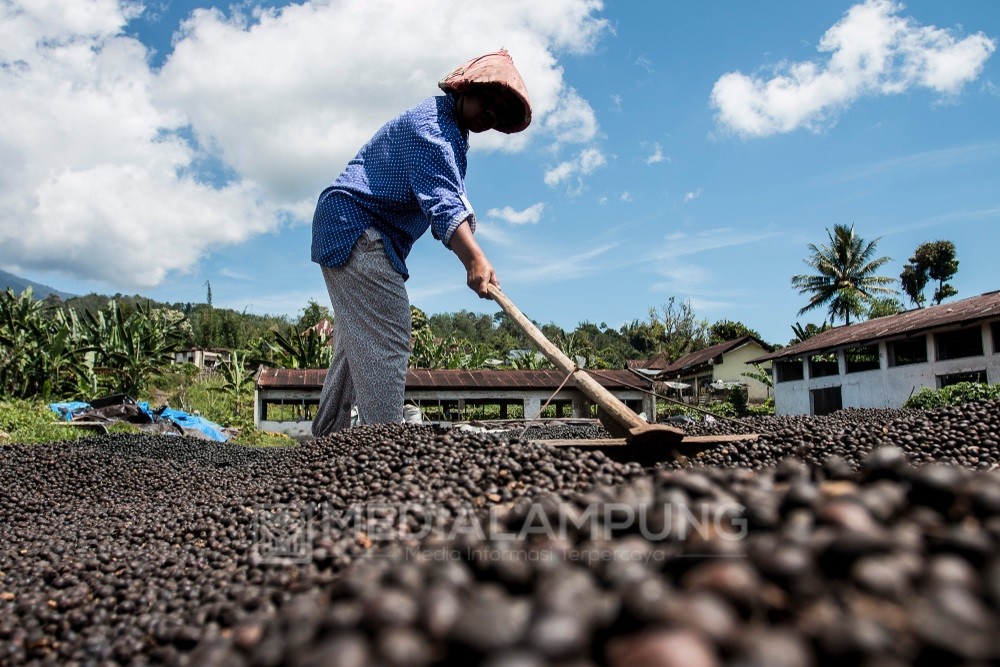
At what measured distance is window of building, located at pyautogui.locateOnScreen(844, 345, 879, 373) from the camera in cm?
1967

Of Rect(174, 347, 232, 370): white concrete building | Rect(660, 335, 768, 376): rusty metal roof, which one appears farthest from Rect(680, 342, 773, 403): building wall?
Rect(174, 347, 232, 370): white concrete building

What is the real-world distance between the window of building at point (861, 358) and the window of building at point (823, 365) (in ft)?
1.59

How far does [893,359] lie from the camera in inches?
725

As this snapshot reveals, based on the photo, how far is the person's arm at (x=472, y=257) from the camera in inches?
113

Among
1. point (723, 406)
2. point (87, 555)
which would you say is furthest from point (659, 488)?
point (723, 406)

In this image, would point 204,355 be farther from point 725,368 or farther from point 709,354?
point 725,368

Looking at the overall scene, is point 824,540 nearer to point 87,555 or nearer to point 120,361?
point 87,555

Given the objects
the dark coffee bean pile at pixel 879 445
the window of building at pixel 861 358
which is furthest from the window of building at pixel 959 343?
the dark coffee bean pile at pixel 879 445

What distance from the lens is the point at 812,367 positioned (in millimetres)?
21969

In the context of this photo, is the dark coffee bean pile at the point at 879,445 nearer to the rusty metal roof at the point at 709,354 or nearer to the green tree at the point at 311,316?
the green tree at the point at 311,316

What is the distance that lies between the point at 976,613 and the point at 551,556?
1.47 feet

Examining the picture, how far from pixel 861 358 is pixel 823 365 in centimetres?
116

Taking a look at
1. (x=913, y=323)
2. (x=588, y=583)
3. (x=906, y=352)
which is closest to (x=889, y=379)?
(x=906, y=352)

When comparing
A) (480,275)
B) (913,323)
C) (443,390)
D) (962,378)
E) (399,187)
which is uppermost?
(913,323)
